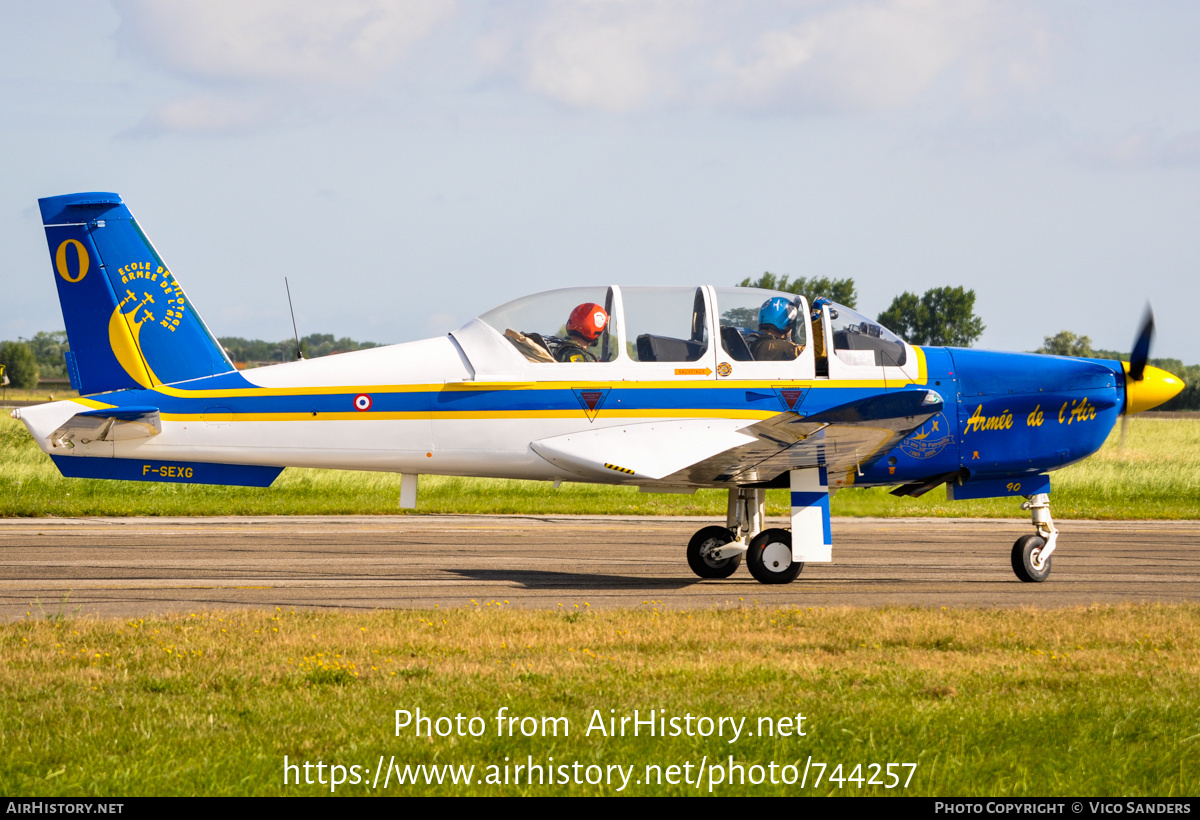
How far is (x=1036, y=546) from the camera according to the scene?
11.8 meters

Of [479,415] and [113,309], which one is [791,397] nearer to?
[479,415]

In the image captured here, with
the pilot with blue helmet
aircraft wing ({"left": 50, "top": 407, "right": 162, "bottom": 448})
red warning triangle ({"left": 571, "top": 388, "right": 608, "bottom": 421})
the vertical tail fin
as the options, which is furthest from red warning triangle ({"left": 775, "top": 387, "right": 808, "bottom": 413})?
aircraft wing ({"left": 50, "top": 407, "right": 162, "bottom": 448})

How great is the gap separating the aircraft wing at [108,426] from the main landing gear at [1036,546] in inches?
352

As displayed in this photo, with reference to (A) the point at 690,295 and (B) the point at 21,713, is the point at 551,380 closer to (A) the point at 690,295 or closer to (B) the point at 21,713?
(A) the point at 690,295

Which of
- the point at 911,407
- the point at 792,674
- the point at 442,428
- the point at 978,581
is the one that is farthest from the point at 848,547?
the point at 792,674

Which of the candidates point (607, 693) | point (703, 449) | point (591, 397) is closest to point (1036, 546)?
point (703, 449)

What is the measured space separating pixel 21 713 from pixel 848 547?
1144 centimetres

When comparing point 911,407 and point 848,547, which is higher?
point 911,407

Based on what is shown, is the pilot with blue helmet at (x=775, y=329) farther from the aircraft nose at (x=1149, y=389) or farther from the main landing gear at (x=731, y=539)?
the aircraft nose at (x=1149, y=389)

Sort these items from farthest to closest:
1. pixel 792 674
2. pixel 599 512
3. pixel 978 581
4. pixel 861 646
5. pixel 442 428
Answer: pixel 599 512 → pixel 978 581 → pixel 442 428 → pixel 861 646 → pixel 792 674

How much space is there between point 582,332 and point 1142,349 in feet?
19.9

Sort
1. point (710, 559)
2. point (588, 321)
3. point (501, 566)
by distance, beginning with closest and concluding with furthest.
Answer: point (588, 321), point (710, 559), point (501, 566)

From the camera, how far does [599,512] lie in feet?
68.2

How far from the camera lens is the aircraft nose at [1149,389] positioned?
1179 cm
